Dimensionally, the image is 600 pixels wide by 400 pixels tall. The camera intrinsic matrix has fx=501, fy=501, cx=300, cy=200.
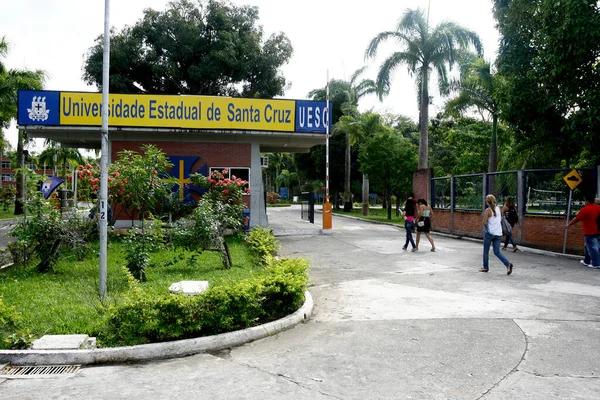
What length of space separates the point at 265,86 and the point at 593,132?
2641 centimetres

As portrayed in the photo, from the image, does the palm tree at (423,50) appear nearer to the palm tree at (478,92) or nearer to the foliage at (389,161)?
the palm tree at (478,92)

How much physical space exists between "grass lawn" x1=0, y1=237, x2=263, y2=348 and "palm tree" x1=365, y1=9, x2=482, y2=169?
17606 millimetres

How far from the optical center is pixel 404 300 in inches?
320

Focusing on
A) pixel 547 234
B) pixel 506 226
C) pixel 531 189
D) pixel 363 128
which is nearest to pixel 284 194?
pixel 363 128

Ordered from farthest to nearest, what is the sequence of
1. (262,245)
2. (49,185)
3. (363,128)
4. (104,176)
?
(363,128) → (49,185) → (262,245) → (104,176)

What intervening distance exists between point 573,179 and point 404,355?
427 inches

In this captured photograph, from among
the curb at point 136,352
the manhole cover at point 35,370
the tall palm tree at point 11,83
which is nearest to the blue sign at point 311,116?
the curb at point 136,352

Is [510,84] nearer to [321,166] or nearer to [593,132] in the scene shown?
[593,132]

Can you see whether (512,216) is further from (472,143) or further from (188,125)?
(472,143)

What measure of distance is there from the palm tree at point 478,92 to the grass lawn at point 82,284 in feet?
60.9

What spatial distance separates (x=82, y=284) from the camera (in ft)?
28.1

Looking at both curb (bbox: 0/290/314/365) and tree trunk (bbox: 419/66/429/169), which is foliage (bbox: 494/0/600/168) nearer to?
tree trunk (bbox: 419/66/429/169)

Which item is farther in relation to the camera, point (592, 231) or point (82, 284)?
point (592, 231)

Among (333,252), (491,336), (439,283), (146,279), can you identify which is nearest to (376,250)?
(333,252)
